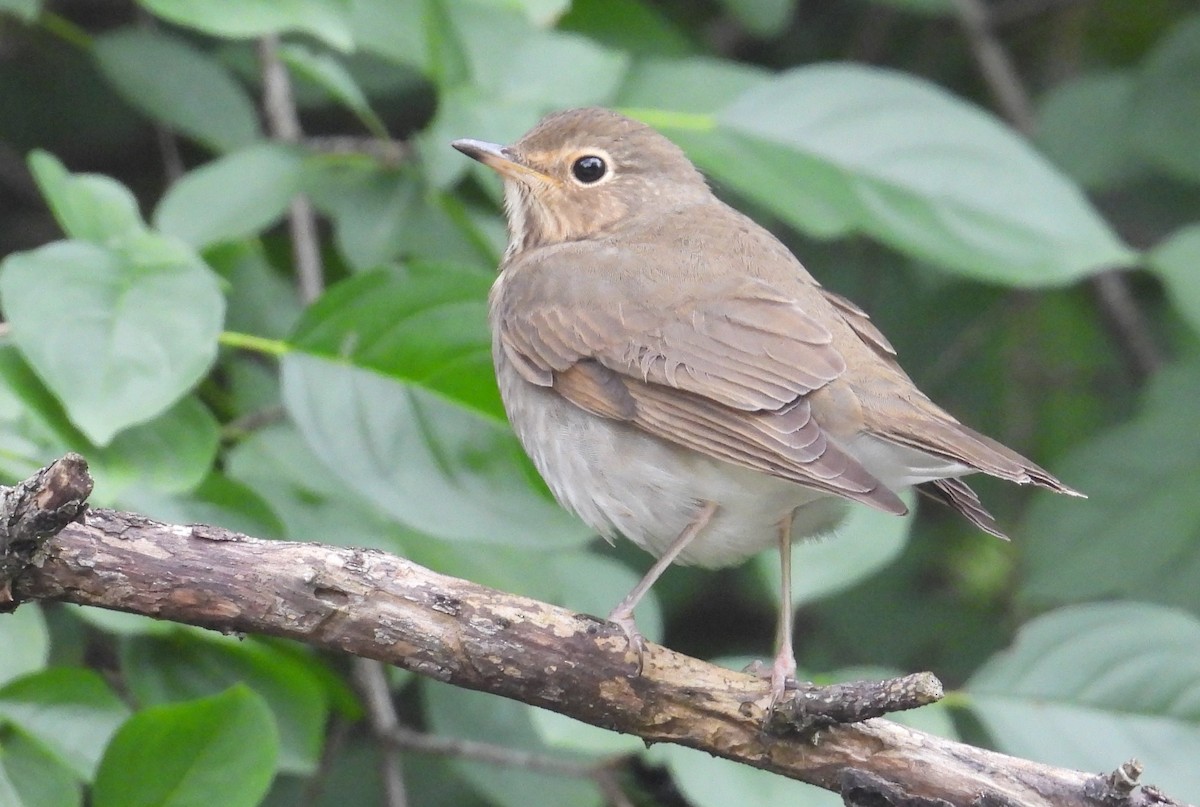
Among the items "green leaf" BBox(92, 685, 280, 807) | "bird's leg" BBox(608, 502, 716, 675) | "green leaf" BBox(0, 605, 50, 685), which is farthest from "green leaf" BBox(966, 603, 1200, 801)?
"green leaf" BBox(0, 605, 50, 685)

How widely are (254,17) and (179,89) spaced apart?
3.10 feet

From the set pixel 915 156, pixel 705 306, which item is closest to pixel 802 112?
pixel 915 156

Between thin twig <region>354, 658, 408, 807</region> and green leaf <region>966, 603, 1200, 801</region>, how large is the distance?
1.63m

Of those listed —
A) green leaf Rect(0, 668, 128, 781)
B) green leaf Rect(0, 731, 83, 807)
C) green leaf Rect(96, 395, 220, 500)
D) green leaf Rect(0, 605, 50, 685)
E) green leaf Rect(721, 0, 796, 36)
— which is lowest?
green leaf Rect(0, 731, 83, 807)

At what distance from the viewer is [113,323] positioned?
3.42m

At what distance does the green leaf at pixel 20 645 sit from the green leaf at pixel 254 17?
1.63 m

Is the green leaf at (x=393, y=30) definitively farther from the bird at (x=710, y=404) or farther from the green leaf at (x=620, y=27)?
the green leaf at (x=620, y=27)

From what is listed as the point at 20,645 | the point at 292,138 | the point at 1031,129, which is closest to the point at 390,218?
the point at 292,138

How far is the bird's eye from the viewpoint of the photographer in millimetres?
4648

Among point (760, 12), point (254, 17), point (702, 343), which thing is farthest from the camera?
point (760, 12)

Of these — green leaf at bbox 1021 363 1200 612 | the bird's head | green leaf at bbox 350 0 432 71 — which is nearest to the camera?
green leaf at bbox 350 0 432 71

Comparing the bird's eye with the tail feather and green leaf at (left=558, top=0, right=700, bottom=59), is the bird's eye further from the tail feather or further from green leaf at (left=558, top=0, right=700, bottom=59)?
the tail feather

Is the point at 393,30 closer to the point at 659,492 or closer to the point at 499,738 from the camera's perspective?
the point at 659,492

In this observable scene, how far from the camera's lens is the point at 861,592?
19.6 feet
